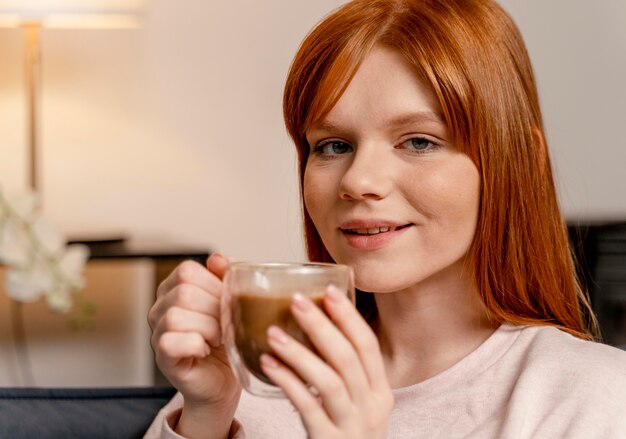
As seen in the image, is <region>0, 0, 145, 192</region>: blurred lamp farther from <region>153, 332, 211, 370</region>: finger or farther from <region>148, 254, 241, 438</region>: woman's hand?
<region>153, 332, 211, 370</region>: finger

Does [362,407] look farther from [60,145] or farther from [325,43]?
[60,145]

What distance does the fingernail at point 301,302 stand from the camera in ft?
3.04

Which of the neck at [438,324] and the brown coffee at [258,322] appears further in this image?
the neck at [438,324]

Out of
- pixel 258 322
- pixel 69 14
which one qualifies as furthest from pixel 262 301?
pixel 69 14

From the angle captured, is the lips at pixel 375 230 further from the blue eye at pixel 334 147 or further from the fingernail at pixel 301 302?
the fingernail at pixel 301 302

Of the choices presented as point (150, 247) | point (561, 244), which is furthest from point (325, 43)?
point (150, 247)

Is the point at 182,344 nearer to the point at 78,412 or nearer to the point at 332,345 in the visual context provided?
the point at 332,345

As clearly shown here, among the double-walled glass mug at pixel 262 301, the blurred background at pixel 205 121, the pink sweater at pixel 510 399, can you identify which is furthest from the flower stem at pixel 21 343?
the double-walled glass mug at pixel 262 301

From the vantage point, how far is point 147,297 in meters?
4.22

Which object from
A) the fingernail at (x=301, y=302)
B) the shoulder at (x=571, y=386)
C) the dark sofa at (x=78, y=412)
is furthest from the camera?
the dark sofa at (x=78, y=412)

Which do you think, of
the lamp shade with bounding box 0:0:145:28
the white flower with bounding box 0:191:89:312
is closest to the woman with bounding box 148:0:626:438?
the white flower with bounding box 0:191:89:312

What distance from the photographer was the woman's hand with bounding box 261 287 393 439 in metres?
0.94

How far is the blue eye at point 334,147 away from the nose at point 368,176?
71mm

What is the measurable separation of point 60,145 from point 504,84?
3025 mm
